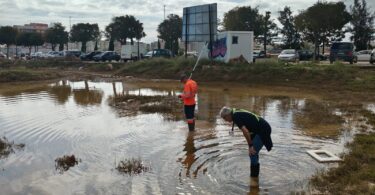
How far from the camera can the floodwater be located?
838 cm

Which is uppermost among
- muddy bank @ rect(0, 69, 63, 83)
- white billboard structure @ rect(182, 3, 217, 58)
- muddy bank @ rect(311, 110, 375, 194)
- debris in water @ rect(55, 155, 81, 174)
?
white billboard structure @ rect(182, 3, 217, 58)

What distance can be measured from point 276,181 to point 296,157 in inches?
73.2

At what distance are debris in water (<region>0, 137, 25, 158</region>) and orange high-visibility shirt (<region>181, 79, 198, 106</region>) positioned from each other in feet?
14.9

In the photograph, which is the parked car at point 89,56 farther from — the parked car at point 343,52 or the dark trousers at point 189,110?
the dark trousers at point 189,110

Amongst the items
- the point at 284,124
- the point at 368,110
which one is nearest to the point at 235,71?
the point at 368,110

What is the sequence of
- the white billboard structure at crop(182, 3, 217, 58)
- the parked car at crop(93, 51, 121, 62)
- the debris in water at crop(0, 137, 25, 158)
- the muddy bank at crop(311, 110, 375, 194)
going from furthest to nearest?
the parked car at crop(93, 51, 121, 62)
the white billboard structure at crop(182, 3, 217, 58)
the debris in water at crop(0, 137, 25, 158)
the muddy bank at crop(311, 110, 375, 194)

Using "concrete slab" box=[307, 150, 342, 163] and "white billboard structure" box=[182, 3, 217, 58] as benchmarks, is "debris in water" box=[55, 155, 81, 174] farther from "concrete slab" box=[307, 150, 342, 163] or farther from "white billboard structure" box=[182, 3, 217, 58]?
"white billboard structure" box=[182, 3, 217, 58]

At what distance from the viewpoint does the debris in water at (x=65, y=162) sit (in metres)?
9.50

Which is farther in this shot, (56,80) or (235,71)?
(56,80)

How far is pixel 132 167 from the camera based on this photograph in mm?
9242

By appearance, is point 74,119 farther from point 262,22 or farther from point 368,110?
point 262,22

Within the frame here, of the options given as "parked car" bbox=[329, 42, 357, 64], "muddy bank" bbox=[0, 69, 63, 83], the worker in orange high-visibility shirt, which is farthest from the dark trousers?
"muddy bank" bbox=[0, 69, 63, 83]

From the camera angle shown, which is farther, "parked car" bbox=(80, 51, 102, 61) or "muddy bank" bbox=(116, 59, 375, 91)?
"parked car" bbox=(80, 51, 102, 61)

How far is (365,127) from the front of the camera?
13.1m
